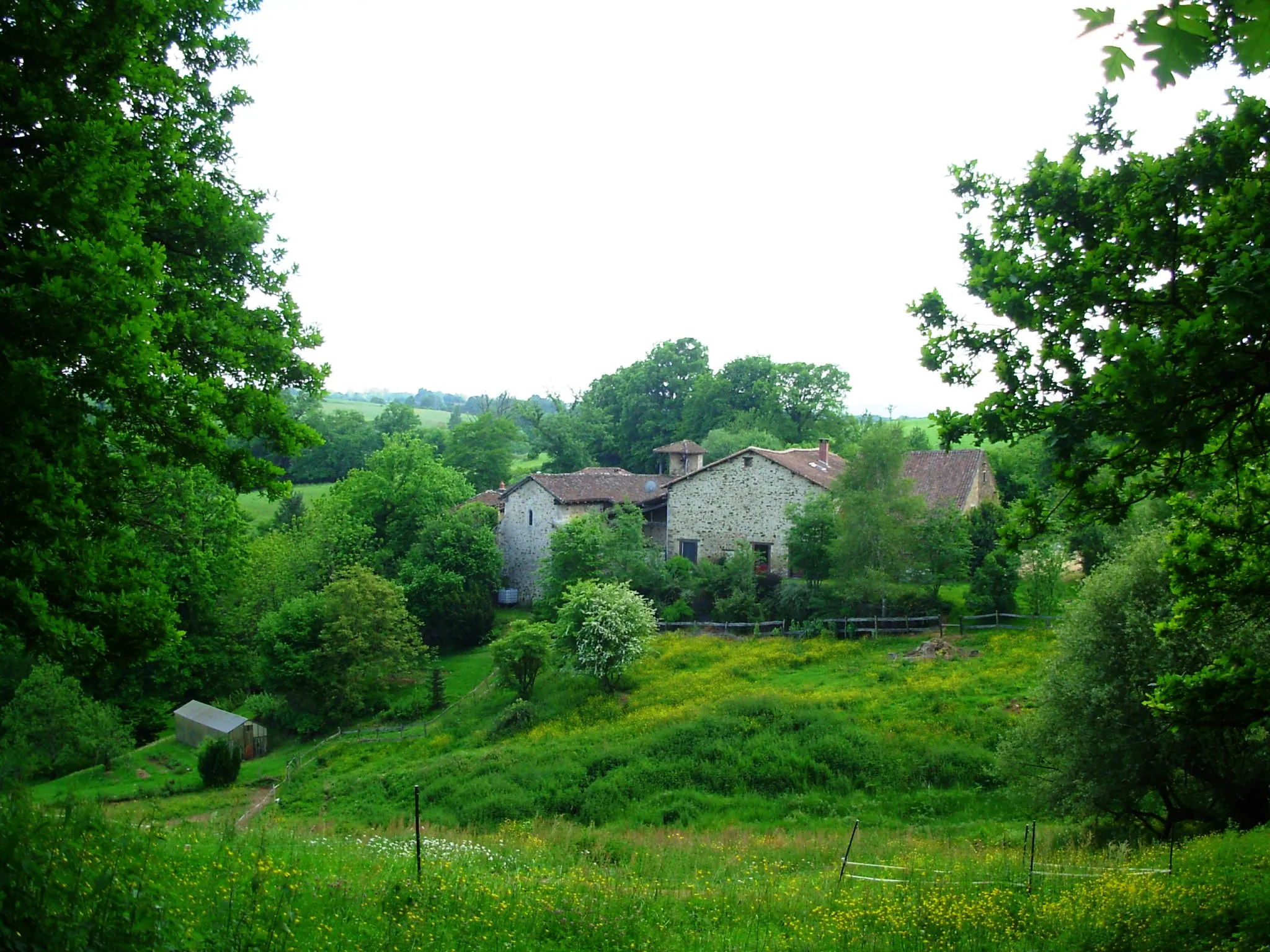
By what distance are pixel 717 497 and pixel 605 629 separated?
41.6ft

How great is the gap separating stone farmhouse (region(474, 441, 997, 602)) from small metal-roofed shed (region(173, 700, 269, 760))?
1675cm

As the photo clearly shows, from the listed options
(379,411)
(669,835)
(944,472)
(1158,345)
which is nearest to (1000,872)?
(669,835)

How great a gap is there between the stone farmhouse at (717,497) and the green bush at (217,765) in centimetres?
1905

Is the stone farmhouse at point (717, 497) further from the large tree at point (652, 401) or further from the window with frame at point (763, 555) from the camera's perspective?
the large tree at point (652, 401)

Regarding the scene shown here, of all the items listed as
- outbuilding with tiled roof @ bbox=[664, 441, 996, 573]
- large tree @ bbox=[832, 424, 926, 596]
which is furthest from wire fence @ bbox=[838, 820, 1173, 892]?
outbuilding with tiled roof @ bbox=[664, 441, 996, 573]

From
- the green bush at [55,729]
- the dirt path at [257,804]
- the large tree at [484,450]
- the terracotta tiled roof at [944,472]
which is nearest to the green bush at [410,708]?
the dirt path at [257,804]

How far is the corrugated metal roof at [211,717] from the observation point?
2667 cm

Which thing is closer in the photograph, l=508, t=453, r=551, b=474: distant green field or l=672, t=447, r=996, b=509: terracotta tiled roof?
l=672, t=447, r=996, b=509: terracotta tiled roof

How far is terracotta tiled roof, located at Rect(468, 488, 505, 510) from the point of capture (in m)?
47.4

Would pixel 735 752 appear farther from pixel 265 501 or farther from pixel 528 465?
pixel 528 465

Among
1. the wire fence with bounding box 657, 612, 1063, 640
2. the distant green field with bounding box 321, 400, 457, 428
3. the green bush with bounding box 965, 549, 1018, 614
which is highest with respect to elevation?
the distant green field with bounding box 321, 400, 457, 428

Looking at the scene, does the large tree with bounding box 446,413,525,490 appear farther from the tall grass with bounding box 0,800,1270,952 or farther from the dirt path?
the tall grass with bounding box 0,800,1270,952

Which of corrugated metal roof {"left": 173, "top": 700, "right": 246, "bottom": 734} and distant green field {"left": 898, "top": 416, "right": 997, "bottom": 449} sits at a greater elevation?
distant green field {"left": 898, "top": 416, "right": 997, "bottom": 449}

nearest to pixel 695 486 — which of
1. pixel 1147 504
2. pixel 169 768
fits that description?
pixel 1147 504
